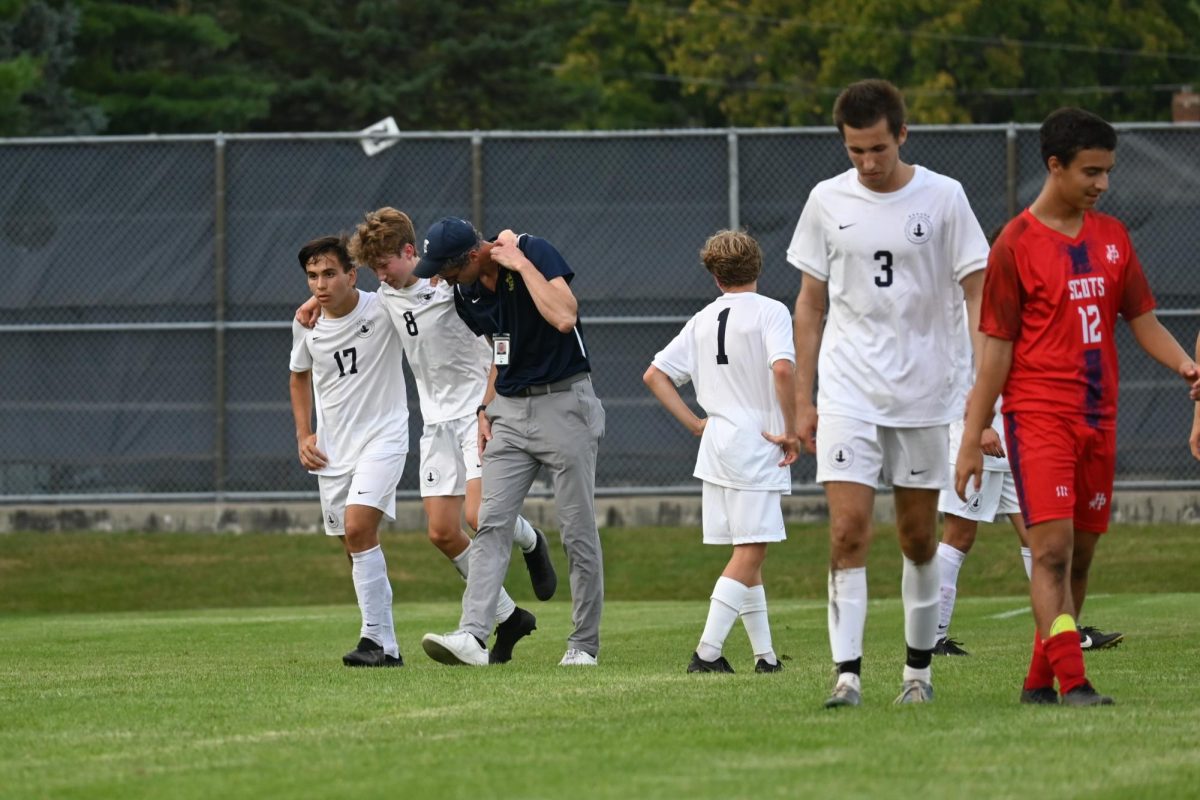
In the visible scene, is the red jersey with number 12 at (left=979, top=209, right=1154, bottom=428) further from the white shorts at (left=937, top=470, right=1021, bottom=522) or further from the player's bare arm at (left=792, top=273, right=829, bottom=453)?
the white shorts at (left=937, top=470, right=1021, bottom=522)

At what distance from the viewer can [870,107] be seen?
6.96 meters

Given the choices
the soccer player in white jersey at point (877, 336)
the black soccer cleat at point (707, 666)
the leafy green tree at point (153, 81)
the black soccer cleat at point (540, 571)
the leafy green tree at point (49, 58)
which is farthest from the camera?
the leafy green tree at point (153, 81)

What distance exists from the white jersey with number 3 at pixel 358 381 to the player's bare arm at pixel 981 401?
13.4 feet

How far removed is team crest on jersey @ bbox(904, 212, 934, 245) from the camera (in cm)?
707

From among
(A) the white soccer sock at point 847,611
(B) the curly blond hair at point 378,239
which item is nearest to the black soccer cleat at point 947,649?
(B) the curly blond hair at point 378,239

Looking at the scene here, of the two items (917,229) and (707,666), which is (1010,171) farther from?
(917,229)

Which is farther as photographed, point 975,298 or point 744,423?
point 744,423

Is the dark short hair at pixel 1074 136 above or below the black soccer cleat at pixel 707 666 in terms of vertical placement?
above

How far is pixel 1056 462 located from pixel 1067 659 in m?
0.64

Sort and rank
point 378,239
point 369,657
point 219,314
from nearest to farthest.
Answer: point 369,657 → point 378,239 → point 219,314

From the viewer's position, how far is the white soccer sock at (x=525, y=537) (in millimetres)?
10570

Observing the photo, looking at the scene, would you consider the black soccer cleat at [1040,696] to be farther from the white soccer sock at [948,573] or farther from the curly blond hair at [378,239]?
the curly blond hair at [378,239]

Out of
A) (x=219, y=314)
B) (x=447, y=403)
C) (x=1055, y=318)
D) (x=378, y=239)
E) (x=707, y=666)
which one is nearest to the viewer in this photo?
(x=1055, y=318)

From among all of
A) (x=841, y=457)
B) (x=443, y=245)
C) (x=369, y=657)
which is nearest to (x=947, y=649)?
(x=369, y=657)
